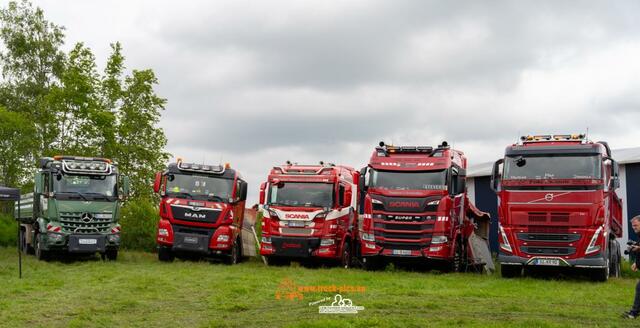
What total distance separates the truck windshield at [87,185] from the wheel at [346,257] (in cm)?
735

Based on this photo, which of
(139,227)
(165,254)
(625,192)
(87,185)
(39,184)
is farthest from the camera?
(139,227)

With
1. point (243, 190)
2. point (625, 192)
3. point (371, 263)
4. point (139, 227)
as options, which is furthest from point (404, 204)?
point (139, 227)

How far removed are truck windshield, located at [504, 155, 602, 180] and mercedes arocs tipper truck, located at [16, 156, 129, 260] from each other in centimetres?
1168

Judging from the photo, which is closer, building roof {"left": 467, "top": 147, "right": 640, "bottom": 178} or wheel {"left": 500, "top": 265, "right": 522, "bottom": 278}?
wheel {"left": 500, "top": 265, "right": 522, "bottom": 278}

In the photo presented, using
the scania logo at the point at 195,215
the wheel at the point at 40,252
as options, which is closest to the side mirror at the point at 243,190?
the scania logo at the point at 195,215

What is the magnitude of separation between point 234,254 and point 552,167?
10.3 m

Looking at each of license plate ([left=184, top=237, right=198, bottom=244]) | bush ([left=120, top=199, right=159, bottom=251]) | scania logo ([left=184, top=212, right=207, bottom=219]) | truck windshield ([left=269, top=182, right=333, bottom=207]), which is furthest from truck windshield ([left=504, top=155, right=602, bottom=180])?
bush ([left=120, top=199, right=159, bottom=251])

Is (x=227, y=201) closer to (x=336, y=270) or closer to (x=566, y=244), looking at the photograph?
(x=336, y=270)

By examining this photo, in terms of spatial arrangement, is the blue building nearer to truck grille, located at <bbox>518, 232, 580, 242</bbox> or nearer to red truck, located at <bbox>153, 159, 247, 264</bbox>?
truck grille, located at <bbox>518, 232, 580, 242</bbox>

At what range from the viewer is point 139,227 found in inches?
1162

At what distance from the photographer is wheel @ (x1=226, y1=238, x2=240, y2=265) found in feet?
72.7

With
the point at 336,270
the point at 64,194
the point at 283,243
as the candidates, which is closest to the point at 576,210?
the point at 336,270

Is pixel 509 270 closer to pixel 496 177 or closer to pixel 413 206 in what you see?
pixel 496 177

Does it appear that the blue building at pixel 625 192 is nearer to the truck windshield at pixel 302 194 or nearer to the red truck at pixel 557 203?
the red truck at pixel 557 203
